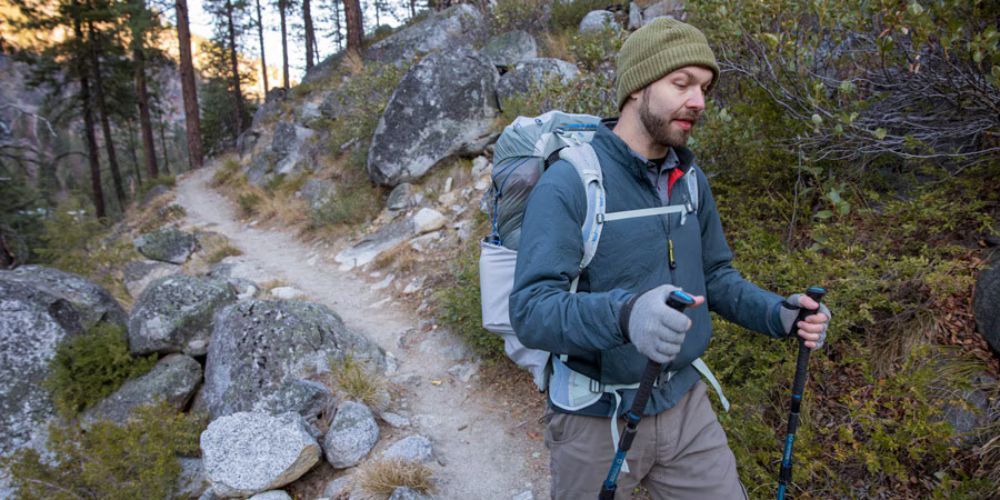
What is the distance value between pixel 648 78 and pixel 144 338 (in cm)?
634

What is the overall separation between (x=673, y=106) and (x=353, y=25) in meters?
17.2

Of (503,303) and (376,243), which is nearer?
(503,303)

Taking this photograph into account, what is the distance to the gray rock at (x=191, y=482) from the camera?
3.99 m

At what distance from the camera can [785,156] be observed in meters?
4.33

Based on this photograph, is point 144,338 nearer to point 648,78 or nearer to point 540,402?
point 540,402

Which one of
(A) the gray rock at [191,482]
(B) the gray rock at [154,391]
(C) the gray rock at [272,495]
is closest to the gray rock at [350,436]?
(C) the gray rock at [272,495]

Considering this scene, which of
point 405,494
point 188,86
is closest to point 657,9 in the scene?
point 405,494

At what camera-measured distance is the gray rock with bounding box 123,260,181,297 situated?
364 inches

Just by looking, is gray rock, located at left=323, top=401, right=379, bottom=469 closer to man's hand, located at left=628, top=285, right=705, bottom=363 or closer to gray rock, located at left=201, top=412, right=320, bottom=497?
gray rock, located at left=201, top=412, right=320, bottom=497

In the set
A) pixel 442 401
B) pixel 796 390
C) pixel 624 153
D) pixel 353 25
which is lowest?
pixel 442 401

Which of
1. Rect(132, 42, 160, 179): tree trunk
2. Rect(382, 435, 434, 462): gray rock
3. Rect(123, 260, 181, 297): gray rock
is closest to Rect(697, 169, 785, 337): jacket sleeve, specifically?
Rect(382, 435, 434, 462): gray rock

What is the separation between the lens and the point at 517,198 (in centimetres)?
190

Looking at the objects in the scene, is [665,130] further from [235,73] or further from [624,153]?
[235,73]

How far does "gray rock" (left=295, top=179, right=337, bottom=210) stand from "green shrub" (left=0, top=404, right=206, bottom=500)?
6.33 metres
